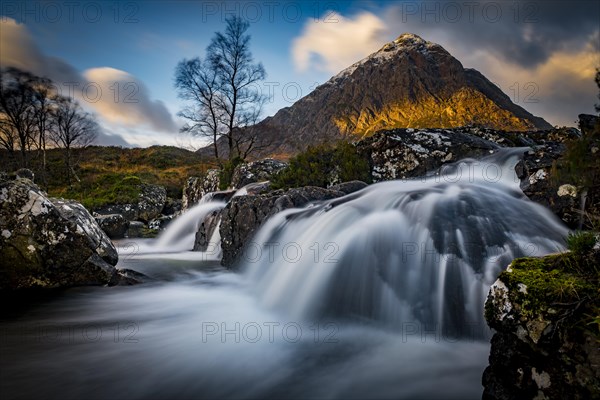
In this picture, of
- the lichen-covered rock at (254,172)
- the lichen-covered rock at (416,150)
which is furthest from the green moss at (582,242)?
the lichen-covered rock at (254,172)

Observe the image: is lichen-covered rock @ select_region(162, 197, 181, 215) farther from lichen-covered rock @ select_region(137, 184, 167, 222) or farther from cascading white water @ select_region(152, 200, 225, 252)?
cascading white water @ select_region(152, 200, 225, 252)

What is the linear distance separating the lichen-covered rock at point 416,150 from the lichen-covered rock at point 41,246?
7.61 metres

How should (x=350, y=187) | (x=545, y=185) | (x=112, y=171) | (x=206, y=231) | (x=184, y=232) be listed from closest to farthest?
(x=545, y=185) → (x=350, y=187) → (x=206, y=231) → (x=184, y=232) → (x=112, y=171)

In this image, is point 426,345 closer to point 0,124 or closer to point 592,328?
point 592,328

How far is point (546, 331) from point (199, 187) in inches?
682

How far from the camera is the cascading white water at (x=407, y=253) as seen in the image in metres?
3.90

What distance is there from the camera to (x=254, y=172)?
47.2ft

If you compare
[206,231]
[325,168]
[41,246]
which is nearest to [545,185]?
[325,168]


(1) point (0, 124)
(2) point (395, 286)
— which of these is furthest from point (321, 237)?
(1) point (0, 124)

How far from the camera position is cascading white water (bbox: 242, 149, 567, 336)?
12.8ft

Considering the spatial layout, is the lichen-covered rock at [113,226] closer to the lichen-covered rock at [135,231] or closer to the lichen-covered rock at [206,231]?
the lichen-covered rock at [135,231]

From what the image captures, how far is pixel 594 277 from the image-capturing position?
1.85 metres

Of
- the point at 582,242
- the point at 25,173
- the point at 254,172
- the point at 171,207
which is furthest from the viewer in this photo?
the point at 171,207

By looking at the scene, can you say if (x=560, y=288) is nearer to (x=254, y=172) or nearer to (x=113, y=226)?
(x=254, y=172)
